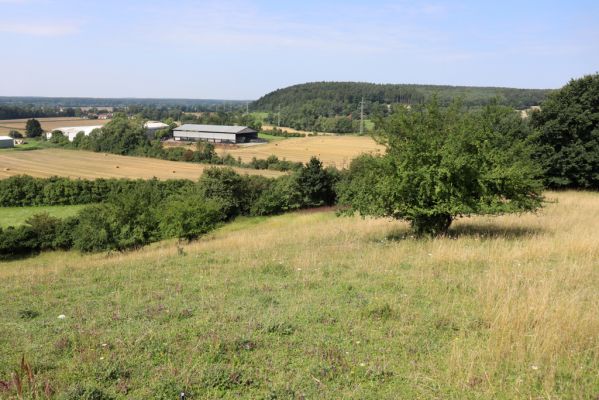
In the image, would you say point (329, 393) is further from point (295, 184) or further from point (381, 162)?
point (295, 184)

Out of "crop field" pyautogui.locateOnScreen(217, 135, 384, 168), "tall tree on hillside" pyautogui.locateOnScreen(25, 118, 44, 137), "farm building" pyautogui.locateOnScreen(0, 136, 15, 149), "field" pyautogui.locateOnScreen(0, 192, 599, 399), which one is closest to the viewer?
"field" pyautogui.locateOnScreen(0, 192, 599, 399)

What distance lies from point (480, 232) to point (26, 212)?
4674cm

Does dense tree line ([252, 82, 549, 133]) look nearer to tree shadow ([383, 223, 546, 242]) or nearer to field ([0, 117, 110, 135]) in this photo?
field ([0, 117, 110, 135])

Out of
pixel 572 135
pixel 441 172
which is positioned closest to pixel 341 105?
pixel 572 135

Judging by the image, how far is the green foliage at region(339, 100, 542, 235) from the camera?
43.6ft

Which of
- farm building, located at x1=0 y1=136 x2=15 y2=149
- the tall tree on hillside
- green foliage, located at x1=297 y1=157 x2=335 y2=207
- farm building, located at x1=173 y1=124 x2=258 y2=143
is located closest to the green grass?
green foliage, located at x1=297 y1=157 x2=335 y2=207

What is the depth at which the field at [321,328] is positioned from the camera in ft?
16.6

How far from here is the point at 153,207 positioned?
29.9 metres

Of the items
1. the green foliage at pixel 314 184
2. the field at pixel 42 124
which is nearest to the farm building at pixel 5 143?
the field at pixel 42 124

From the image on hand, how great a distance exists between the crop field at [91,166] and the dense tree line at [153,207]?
13.8 meters

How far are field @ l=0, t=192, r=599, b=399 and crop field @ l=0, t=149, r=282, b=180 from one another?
55.5 metres

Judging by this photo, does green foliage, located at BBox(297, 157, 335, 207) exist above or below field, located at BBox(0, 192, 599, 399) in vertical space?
below

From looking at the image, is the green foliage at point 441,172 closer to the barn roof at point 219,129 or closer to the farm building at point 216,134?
the farm building at point 216,134

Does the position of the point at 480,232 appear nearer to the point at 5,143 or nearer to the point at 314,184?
the point at 314,184
